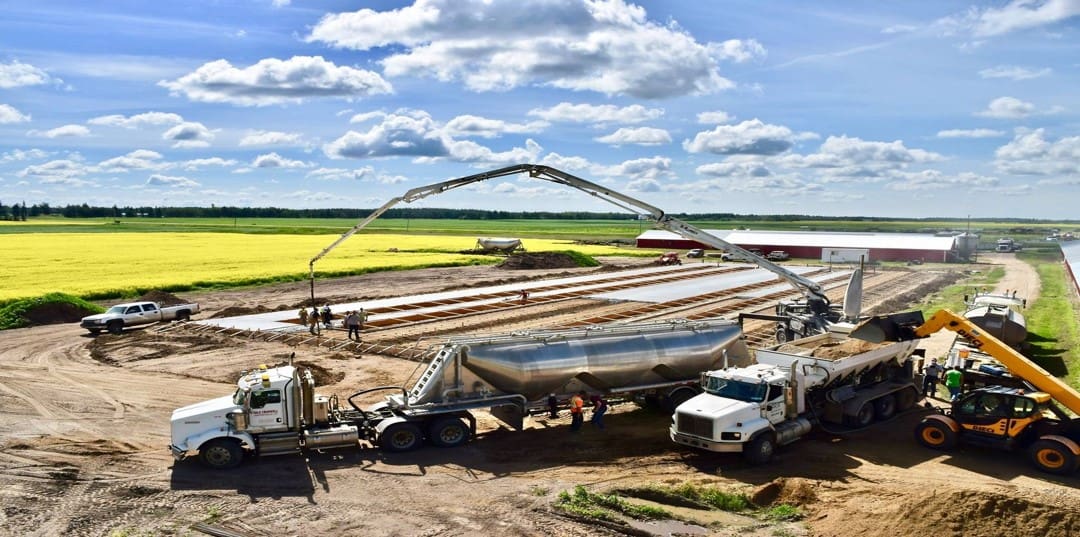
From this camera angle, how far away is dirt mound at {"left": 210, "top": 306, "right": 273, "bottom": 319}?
43656 millimetres

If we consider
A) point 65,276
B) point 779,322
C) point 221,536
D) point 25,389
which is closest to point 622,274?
point 779,322

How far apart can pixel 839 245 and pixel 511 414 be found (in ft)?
322

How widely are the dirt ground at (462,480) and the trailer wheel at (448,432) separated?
0.32m

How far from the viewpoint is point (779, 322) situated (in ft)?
104

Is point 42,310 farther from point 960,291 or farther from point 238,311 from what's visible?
point 960,291

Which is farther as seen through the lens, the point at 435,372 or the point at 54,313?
the point at 54,313

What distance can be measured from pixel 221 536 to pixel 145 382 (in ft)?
51.9

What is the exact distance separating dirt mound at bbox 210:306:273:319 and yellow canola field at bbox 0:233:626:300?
12.3m

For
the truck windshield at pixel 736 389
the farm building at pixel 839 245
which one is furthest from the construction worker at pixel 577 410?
the farm building at pixel 839 245

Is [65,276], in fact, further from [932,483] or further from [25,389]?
[932,483]

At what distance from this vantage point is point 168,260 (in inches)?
2980

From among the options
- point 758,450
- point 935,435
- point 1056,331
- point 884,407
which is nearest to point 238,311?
point 758,450

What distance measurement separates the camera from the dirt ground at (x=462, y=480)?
14.9 m

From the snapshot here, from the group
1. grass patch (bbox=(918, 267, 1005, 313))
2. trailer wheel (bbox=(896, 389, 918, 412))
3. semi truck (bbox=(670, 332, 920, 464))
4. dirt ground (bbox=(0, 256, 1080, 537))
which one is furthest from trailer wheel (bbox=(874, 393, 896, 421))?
grass patch (bbox=(918, 267, 1005, 313))
